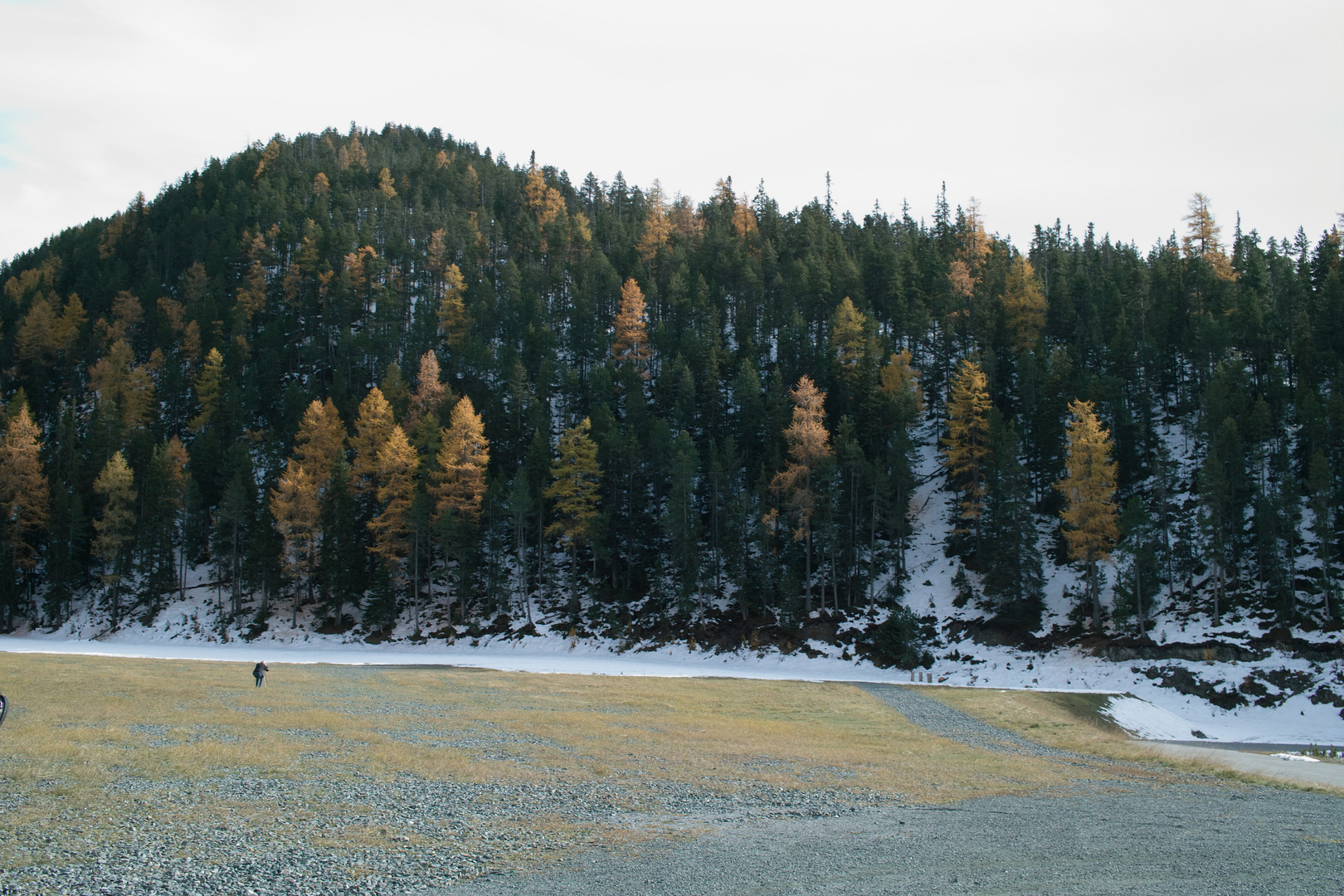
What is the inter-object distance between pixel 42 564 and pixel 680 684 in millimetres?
57523

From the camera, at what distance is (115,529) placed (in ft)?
188

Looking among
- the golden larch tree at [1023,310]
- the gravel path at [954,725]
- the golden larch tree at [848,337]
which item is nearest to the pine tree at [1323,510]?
the gravel path at [954,725]

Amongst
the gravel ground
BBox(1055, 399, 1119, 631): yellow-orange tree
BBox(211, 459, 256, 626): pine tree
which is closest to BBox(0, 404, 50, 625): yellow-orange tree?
BBox(211, 459, 256, 626): pine tree


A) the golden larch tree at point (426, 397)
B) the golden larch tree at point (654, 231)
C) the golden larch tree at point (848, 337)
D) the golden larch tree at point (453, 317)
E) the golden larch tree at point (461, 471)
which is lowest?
the golden larch tree at point (461, 471)

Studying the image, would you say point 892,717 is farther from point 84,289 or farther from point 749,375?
point 84,289

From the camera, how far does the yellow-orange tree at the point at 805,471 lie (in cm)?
5075

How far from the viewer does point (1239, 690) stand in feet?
120

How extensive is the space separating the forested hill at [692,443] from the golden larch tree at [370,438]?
9.6 inches

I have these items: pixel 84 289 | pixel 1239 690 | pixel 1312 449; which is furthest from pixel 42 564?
pixel 1312 449

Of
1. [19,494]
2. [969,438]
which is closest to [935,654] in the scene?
[969,438]

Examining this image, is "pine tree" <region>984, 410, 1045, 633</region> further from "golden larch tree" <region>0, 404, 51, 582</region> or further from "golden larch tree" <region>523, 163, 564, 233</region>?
"golden larch tree" <region>523, 163, 564, 233</region>

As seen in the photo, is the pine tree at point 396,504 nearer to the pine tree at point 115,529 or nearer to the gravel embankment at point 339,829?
the pine tree at point 115,529

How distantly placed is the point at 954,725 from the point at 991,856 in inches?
646

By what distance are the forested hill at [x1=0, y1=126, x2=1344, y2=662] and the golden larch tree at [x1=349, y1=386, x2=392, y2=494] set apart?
244mm
